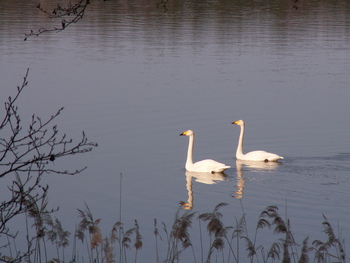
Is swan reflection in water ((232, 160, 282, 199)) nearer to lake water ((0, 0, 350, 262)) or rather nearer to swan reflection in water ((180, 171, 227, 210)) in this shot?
lake water ((0, 0, 350, 262))

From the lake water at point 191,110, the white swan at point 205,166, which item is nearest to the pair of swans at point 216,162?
the white swan at point 205,166

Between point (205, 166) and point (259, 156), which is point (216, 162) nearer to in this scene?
point (205, 166)

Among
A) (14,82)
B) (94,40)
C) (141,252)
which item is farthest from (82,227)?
(94,40)

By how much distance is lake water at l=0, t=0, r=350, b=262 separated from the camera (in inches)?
465

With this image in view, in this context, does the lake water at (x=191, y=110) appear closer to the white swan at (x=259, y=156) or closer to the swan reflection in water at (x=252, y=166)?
the swan reflection in water at (x=252, y=166)

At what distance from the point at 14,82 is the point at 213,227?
17645 mm

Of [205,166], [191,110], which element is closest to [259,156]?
[205,166]

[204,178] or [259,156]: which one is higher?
[259,156]

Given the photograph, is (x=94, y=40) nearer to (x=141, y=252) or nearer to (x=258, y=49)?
(x=258, y=49)

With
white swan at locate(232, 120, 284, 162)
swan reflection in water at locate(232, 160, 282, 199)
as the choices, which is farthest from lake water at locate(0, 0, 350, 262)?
white swan at locate(232, 120, 284, 162)

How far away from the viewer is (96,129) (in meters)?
16.9

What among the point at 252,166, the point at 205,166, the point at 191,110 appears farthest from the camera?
the point at 191,110

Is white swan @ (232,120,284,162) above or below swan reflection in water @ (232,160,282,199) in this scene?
above

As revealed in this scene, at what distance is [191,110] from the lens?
63.4 feet
